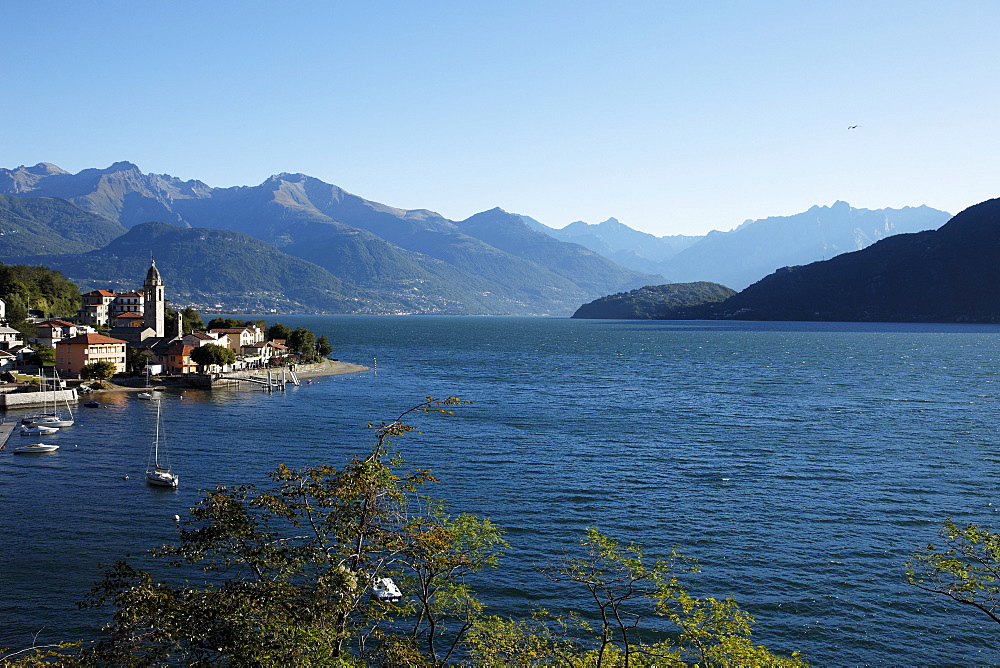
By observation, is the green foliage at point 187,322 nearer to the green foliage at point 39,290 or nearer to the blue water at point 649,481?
the green foliage at point 39,290

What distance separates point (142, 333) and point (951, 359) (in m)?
152

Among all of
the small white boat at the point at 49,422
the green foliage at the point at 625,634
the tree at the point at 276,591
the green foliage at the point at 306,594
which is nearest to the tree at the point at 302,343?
the small white boat at the point at 49,422

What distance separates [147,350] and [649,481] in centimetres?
9333

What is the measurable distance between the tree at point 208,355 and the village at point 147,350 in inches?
6.0

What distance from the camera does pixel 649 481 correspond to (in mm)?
44938

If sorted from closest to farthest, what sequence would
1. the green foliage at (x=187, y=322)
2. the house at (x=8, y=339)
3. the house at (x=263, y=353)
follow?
the house at (x=8, y=339)
the house at (x=263, y=353)
the green foliage at (x=187, y=322)

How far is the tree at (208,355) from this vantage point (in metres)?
105

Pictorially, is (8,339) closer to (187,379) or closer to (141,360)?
(141,360)

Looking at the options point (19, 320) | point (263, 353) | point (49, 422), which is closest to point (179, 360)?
point (263, 353)

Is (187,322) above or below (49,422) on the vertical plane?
above

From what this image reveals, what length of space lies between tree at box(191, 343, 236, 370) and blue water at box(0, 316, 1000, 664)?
1298cm

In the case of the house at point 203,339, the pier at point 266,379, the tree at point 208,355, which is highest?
the house at point 203,339

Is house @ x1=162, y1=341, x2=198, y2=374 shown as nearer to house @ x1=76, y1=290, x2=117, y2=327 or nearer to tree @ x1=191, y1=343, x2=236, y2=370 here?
tree @ x1=191, y1=343, x2=236, y2=370

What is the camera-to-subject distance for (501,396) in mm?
88938
